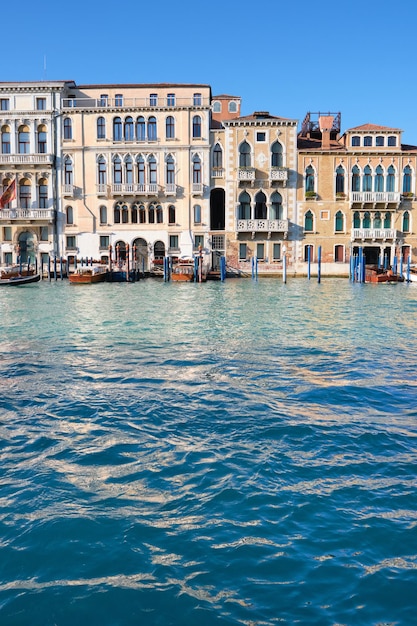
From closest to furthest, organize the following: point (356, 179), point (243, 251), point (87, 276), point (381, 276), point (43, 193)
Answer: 1. point (381, 276)
2. point (87, 276)
3. point (356, 179)
4. point (243, 251)
5. point (43, 193)

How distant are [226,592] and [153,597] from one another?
16.1 inches

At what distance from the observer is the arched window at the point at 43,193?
36.4 metres

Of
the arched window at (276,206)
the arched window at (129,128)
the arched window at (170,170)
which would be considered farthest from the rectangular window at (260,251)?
the arched window at (129,128)

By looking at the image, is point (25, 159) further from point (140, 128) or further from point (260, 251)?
point (260, 251)

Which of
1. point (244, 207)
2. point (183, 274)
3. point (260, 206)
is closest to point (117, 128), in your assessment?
point (244, 207)

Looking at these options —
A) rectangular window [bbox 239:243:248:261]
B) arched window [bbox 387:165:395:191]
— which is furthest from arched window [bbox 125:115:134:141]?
arched window [bbox 387:165:395:191]

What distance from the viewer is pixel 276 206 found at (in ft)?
120

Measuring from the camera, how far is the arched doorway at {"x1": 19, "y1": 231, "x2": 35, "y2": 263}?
3644 centimetres

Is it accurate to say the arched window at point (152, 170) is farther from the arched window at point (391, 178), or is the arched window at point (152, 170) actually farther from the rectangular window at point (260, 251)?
the arched window at point (391, 178)

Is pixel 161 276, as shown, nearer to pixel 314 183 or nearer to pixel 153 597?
pixel 314 183

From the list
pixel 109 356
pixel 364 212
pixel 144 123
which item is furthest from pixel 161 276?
pixel 109 356

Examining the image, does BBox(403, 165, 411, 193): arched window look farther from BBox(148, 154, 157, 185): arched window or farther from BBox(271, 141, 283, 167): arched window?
BBox(148, 154, 157, 185): arched window

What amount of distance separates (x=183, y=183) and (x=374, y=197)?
11.3 meters

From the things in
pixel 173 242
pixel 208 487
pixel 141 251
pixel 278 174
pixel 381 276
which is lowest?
pixel 208 487
